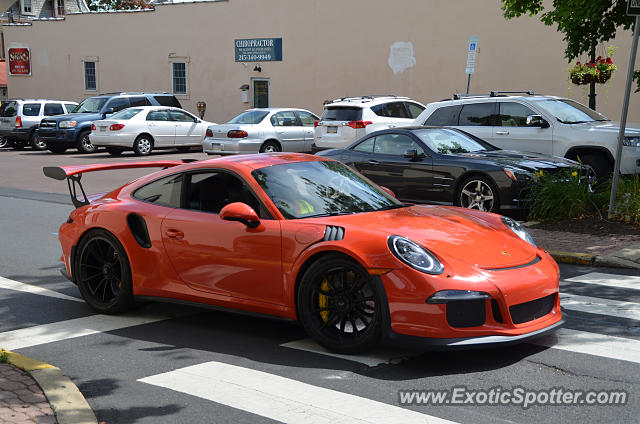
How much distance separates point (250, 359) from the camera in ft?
17.5

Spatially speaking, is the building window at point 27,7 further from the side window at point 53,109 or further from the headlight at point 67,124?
the headlight at point 67,124

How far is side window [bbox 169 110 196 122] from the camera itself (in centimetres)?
2583

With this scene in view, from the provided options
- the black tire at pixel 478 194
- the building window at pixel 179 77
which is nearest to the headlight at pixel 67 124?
the building window at pixel 179 77

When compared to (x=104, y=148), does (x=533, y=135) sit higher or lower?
higher

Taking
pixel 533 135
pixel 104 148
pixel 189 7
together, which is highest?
pixel 189 7

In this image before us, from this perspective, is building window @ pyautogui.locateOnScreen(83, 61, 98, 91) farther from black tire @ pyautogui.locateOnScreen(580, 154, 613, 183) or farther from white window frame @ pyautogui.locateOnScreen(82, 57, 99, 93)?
black tire @ pyautogui.locateOnScreen(580, 154, 613, 183)

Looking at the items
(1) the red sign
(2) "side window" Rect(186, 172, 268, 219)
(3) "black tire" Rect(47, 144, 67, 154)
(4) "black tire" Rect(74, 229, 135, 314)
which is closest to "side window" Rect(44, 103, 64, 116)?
(3) "black tire" Rect(47, 144, 67, 154)

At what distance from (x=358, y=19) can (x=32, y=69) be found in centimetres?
2196

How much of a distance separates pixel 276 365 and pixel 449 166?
6866mm

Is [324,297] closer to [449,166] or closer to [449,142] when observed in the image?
[449,166]

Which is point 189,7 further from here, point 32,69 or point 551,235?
point 551,235

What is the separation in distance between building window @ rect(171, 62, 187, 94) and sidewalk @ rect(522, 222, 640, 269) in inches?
1079

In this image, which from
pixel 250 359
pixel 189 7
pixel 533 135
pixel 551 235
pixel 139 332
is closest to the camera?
pixel 250 359

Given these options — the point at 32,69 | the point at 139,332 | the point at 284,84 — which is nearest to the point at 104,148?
the point at 284,84
